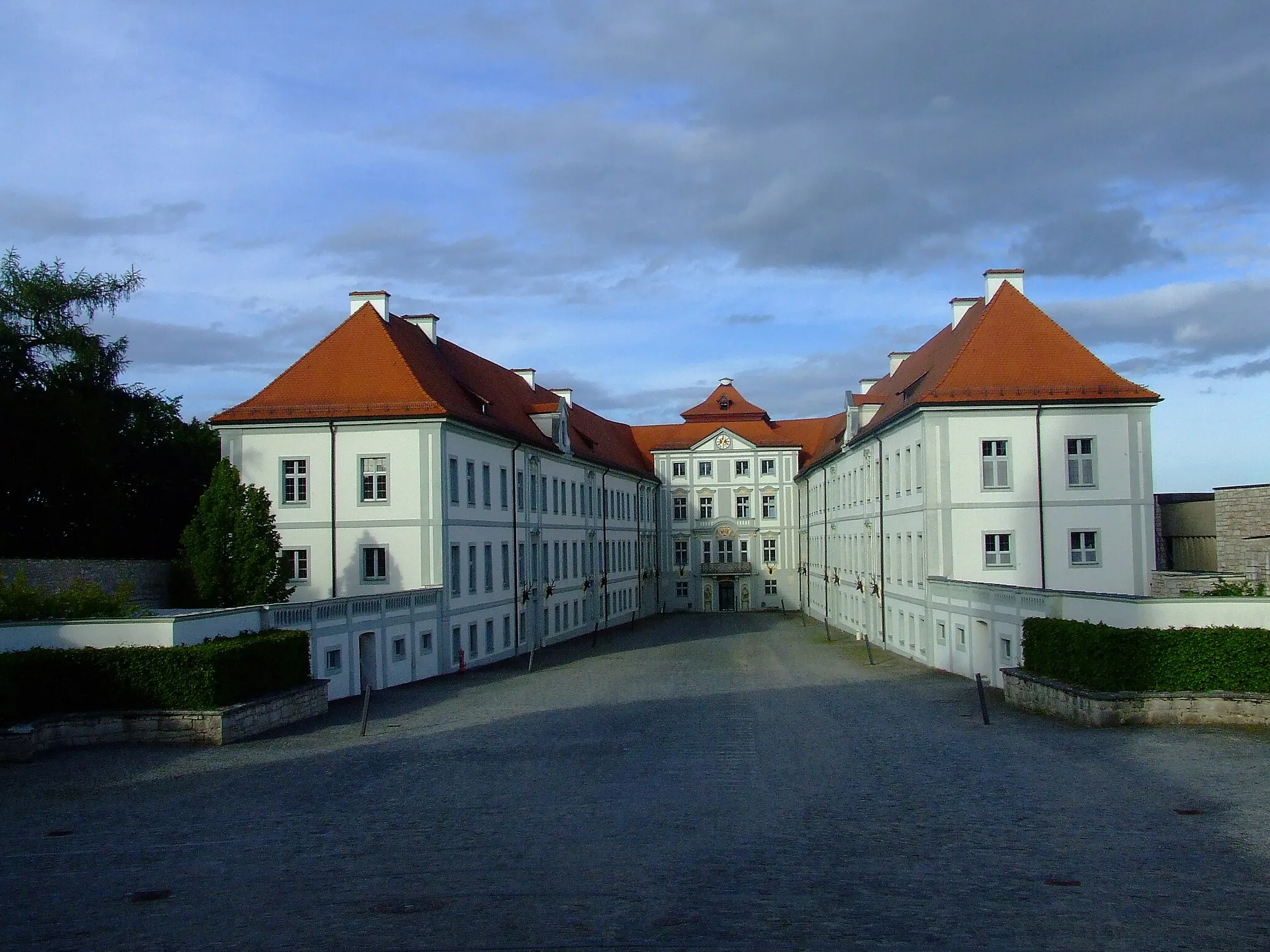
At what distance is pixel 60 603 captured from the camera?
22.1m

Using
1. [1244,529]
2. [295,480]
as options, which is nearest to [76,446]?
[295,480]

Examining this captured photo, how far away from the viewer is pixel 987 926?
915 cm

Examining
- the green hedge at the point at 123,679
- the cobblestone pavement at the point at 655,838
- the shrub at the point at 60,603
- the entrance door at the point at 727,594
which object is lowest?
the entrance door at the point at 727,594

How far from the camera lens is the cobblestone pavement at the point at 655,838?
9312mm

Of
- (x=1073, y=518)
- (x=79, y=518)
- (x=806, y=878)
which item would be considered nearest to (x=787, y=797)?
(x=806, y=878)

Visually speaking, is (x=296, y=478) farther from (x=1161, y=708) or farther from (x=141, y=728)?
(x=1161, y=708)

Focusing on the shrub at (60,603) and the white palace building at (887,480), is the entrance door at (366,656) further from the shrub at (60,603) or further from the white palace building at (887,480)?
the shrub at (60,603)

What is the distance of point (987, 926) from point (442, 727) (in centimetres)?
1524

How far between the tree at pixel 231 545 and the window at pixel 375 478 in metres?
6.81

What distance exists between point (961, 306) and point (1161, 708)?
26.5 meters

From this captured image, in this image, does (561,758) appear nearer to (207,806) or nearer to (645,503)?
(207,806)

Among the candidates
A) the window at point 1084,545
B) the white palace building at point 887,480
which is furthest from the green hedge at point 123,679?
the window at point 1084,545

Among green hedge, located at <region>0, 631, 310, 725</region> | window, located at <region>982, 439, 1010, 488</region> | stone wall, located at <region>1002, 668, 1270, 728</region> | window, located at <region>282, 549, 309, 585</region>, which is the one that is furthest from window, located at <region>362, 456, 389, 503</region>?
stone wall, located at <region>1002, 668, 1270, 728</region>

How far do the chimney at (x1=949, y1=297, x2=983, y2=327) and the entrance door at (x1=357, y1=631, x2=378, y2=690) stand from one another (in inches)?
1004
